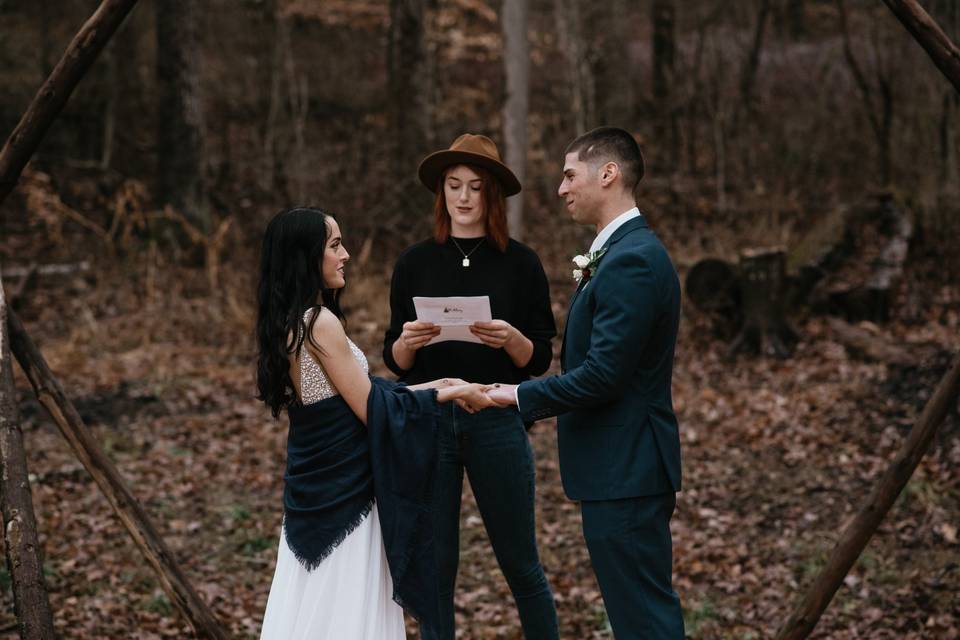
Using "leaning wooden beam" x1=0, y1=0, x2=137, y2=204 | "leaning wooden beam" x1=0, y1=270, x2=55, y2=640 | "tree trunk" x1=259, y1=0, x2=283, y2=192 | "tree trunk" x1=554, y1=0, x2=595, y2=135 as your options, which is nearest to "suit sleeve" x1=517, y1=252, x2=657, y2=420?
"leaning wooden beam" x1=0, y1=270, x2=55, y2=640

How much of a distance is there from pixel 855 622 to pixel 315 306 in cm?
362

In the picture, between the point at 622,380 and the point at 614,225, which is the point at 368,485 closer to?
the point at 622,380

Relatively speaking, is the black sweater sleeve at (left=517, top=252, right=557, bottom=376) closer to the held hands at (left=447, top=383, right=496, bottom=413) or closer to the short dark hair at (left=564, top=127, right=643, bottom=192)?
the held hands at (left=447, top=383, right=496, bottom=413)

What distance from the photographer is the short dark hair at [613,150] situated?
357 cm

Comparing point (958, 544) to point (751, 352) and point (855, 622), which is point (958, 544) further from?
point (751, 352)

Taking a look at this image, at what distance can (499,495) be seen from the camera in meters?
4.12

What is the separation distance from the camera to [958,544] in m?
6.13

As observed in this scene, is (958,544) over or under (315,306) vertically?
under

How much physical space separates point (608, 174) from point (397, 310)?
1250 millimetres

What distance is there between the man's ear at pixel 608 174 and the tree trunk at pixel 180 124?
11648 millimetres

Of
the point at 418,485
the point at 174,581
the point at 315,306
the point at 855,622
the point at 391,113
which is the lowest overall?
the point at 855,622

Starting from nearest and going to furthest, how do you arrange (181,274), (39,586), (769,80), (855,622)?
(39,586) → (855,622) → (181,274) → (769,80)

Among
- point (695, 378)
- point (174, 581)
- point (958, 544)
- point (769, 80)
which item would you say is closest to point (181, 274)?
point (695, 378)

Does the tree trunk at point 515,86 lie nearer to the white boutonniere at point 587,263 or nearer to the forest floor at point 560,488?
the forest floor at point 560,488
